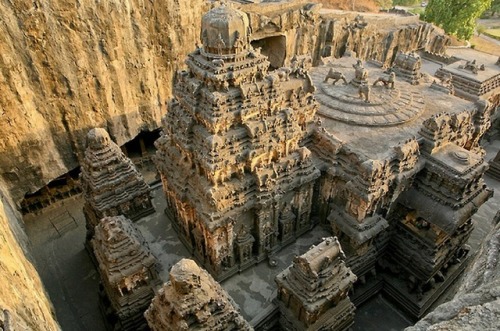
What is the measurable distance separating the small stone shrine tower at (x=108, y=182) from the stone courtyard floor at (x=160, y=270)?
1184 millimetres

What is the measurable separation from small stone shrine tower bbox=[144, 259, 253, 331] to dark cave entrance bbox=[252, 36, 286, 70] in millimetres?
23271

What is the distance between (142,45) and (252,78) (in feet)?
36.4

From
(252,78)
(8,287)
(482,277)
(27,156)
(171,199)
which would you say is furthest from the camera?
(27,156)

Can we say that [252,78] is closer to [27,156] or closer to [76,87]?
[76,87]

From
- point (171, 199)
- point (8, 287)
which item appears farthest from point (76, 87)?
point (8, 287)

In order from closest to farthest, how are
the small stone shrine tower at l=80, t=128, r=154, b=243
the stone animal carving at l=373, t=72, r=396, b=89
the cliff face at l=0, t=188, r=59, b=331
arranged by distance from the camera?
the cliff face at l=0, t=188, r=59, b=331 → the small stone shrine tower at l=80, t=128, r=154, b=243 → the stone animal carving at l=373, t=72, r=396, b=89

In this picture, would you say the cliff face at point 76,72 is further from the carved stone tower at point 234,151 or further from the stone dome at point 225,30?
the stone dome at point 225,30

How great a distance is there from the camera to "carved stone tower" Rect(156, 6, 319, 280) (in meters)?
11.9

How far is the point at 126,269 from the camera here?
12.9 m

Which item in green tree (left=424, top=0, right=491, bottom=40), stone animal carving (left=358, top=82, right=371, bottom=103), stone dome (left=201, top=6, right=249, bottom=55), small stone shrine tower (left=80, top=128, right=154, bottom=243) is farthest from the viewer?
green tree (left=424, top=0, right=491, bottom=40)

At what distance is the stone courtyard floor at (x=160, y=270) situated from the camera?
1416cm

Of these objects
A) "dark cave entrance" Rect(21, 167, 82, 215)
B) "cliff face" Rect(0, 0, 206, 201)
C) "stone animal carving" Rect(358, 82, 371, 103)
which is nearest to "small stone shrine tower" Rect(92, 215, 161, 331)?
"cliff face" Rect(0, 0, 206, 201)

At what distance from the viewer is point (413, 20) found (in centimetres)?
3494

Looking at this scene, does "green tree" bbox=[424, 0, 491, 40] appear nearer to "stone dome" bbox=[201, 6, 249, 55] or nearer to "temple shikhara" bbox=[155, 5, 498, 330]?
"temple shikhara" bbox=[155, 5, 498, 330]
